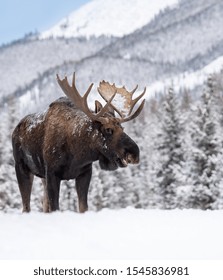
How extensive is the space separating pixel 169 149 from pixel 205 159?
416 centimetres

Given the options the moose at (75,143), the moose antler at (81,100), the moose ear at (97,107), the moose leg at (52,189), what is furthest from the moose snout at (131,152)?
the moose leg at (52,189)

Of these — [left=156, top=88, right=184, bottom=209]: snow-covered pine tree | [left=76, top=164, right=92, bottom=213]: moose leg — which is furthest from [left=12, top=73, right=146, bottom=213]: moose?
[left=156, top=88, right=184, bottom=209]: snow-covered pine tree

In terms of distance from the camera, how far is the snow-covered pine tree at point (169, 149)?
32.7 metres

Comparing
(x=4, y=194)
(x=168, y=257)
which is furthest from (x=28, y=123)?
(x=4, y=194)

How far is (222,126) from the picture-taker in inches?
1307

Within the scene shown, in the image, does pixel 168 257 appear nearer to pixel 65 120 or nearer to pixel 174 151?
pixel 65 120

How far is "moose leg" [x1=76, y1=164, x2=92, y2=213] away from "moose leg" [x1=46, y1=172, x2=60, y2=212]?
0.40m

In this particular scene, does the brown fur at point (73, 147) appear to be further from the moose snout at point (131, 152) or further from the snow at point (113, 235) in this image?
the snow at point (113, 235)

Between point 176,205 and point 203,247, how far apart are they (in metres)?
25.8

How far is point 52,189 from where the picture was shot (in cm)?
812

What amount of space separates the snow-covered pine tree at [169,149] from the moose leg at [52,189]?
78.4 ft

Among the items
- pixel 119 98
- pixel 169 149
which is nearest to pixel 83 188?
pixel 119 98

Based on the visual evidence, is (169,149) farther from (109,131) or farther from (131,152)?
(131,152)

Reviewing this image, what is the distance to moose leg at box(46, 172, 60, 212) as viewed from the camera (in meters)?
8.11
